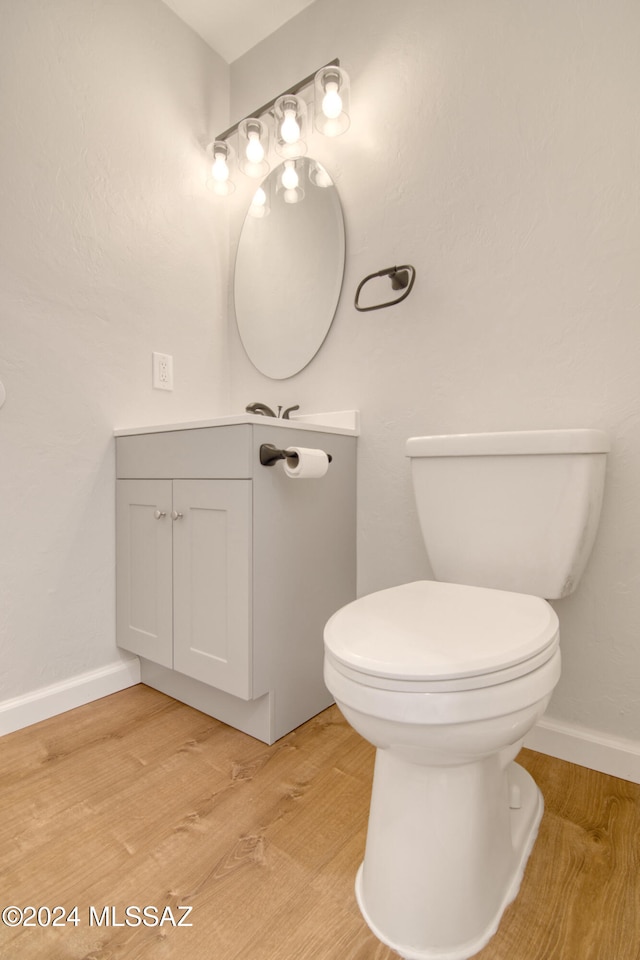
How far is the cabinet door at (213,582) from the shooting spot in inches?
45.8

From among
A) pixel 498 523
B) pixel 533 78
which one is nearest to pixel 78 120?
pixel 533 78

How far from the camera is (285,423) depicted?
1.24m

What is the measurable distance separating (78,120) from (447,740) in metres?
1.82

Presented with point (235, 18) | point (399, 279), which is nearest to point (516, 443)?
point (399, 279)

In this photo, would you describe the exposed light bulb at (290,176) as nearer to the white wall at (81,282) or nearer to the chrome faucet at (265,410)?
the white wall at (81,282)

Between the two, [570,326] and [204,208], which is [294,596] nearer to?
[570,326]

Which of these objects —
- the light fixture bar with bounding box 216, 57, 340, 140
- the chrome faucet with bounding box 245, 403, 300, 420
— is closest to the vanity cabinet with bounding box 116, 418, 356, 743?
the chrome faucet with bounding box 245, 403, 300, 420

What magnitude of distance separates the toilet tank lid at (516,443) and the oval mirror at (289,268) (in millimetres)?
646

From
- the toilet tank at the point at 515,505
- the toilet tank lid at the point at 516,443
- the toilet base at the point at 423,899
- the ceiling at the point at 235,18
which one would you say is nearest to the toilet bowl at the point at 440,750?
the toilet base at the point at 423,899

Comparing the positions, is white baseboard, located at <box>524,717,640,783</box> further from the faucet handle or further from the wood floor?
the faucet handle

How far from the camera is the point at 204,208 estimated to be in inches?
71.0

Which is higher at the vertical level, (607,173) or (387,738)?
(607,173)

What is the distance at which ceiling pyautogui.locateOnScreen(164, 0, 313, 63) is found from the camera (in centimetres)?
166

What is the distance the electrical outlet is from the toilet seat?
110 centimetres
